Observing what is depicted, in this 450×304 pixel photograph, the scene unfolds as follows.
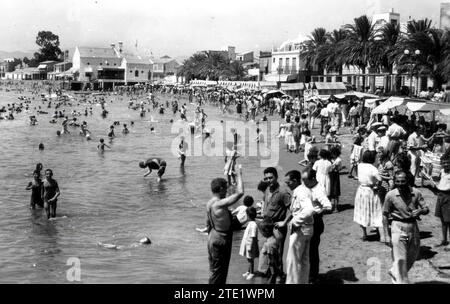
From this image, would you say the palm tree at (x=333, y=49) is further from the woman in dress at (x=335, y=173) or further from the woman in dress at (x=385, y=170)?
the woman in dress at (x=335, y=173)

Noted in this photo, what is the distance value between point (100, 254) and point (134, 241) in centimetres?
105

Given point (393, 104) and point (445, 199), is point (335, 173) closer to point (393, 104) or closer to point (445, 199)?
point (445, 199)

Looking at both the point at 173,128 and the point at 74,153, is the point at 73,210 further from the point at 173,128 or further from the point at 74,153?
the point at 173,128

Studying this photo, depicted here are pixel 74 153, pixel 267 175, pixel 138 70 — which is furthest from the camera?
pixel 138 70

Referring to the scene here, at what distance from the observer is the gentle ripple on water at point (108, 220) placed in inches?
396

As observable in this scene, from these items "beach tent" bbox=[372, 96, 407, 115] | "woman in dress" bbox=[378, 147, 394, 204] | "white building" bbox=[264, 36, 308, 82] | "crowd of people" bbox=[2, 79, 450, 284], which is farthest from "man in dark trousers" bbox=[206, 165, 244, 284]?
"white building" bbox=[264, 36, 308, 82]

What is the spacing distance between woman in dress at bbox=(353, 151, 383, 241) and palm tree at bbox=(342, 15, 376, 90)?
33129 mm

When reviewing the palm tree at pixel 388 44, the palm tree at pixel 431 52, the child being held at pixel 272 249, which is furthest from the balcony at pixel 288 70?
the child being held at pixel 272 249

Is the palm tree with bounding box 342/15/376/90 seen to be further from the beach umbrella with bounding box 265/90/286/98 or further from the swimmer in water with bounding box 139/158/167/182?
the swimmer in water with bounding box 139/158/167/182

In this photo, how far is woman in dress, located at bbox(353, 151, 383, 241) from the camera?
8.88 meters

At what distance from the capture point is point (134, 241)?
39.2 feet

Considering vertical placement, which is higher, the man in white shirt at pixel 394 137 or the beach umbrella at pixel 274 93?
the beach umbrella at pixel 274 93

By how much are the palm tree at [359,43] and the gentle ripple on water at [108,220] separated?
64.9 ft
